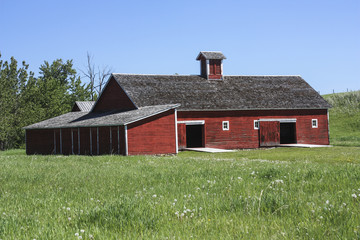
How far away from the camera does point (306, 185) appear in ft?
27.3

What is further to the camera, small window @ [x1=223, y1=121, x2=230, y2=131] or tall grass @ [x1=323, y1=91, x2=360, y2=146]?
tall grass @ [x1=323, y1=91, x2=360, y2=146]

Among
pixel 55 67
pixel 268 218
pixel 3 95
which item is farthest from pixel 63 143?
pixel 55 67

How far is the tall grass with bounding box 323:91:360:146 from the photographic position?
57056 mm

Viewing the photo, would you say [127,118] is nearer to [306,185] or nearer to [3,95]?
[306,185]

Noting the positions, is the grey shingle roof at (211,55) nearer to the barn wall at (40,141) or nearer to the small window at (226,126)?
the small window at (226,126)

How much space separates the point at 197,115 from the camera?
37000 millimetres

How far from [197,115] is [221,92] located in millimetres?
4435

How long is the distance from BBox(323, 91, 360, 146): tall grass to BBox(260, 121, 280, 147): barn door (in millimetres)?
16651

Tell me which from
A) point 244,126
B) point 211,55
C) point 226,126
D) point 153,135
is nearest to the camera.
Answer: point 153,135

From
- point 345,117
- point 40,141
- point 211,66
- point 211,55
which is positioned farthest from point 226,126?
point 345,117

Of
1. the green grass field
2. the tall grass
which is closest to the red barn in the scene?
the tall grass

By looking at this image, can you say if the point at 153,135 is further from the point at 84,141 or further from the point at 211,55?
the point at 211,55

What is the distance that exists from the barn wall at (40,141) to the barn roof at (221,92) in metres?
8.14

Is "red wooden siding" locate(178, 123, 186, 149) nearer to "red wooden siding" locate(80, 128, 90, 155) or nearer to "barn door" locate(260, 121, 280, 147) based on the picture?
"red wooden siding" locate(80, 128, 90, 155)
